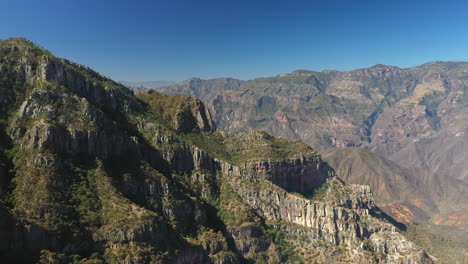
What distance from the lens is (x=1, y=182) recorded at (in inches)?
3750

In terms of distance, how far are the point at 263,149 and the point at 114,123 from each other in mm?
82468

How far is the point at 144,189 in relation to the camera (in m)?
127

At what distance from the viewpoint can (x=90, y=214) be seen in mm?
100875

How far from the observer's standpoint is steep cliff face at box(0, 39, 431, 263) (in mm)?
96125

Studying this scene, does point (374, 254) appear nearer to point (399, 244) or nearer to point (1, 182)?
point (399, 244)

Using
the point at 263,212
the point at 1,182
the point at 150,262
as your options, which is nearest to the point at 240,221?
the point at 263,212

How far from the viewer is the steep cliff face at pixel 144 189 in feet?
315

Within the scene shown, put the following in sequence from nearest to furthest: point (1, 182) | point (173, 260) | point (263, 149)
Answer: point (1, 182) < point (173, 260) < point (263, 149)

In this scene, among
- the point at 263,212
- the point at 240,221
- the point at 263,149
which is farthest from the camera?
the point at 263,149

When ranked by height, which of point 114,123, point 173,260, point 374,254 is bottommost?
point 374,254

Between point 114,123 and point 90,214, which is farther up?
point 114,123

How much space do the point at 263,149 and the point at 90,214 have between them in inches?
4153

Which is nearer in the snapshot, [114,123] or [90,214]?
[90,214]

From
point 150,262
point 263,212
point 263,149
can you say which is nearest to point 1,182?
point 150,262
